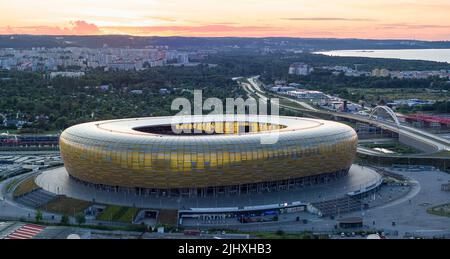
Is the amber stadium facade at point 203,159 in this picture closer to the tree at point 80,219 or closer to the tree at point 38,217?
the tree at point 80,219

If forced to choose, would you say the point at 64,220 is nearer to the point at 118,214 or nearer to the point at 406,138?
the point at 118,214

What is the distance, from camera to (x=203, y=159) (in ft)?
142

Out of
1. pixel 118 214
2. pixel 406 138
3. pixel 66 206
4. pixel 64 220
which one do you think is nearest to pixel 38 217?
pixel 64 220

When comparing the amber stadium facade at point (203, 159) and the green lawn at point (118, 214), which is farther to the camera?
the amber stadium facade at point (203, 159)

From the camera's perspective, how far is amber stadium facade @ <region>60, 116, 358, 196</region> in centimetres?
4344

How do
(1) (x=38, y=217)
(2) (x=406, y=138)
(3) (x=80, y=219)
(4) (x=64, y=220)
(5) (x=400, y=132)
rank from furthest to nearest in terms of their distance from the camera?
1. (5) (x=400, y=132)
2. (2) (x=406, y=138)
3. (1) (x=38, y=217)
4. (4) (x=64, y=220)
5. (3) (x=80, y=219)

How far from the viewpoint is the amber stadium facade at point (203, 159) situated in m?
43.4

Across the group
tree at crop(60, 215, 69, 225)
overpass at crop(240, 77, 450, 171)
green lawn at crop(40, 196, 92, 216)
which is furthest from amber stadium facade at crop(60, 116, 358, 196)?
overpass at crop(240, 77, 450, 171)

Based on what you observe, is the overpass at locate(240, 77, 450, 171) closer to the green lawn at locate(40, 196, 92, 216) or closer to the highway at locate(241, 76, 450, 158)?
the highway at locate(241, 76, 450, 158)

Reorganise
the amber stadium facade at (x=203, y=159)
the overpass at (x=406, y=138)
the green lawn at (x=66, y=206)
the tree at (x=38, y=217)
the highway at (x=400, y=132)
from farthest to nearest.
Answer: the highway at (x=400, y=132), the overpass at (x=406, y=138), the green lawn at (x=66, y=206), the amber stadium facade at (x=203, y=159), the tree at (x=38, y=217)

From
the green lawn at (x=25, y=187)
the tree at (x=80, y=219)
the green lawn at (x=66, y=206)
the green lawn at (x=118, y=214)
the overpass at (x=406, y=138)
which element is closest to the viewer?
the tree at (x=80, y=219)

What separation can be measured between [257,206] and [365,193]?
11019mm

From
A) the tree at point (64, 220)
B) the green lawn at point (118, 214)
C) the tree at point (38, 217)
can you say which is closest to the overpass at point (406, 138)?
the green lawn at point (118, 214)

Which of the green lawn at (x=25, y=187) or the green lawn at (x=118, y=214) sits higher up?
the green lawn at (x=118, y=214)
